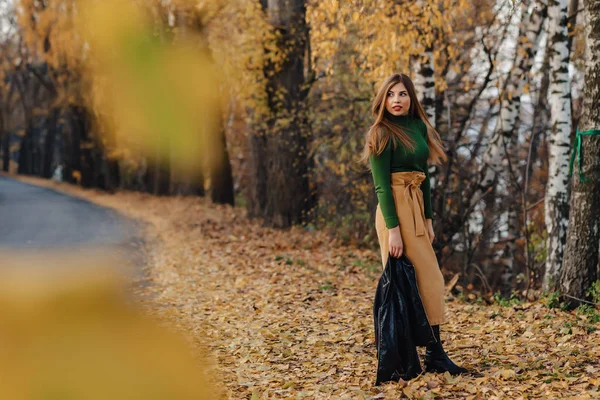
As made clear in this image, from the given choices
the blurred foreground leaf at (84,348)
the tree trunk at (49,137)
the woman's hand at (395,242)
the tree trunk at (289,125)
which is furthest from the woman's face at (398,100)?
the tree trunk at (49,137)

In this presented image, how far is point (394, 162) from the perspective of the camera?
5215 mm

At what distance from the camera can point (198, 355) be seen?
261 inches

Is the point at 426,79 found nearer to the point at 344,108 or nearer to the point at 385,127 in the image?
the point at 344,108

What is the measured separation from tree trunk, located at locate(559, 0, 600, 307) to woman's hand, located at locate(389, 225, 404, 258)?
2825 mm

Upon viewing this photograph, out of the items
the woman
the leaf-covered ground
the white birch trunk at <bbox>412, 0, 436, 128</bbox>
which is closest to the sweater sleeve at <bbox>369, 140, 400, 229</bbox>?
the woman

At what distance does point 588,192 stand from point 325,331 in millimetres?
3053

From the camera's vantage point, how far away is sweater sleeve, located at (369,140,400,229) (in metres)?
5.12

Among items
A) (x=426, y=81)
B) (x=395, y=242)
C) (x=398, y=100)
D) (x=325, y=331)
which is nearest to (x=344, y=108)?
(x=426, y=81)

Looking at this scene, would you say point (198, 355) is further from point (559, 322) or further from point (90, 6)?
point (90, 6)

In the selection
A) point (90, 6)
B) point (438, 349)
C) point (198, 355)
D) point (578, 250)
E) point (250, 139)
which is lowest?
point (198, 355)

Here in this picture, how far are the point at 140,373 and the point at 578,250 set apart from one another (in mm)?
4506

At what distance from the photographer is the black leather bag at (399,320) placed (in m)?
5.15

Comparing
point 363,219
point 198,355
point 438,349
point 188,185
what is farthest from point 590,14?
point 188,185

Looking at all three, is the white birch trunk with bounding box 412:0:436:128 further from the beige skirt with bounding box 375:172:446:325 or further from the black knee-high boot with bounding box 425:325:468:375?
the black knee-high boot with bounding box 425:325:468:375
